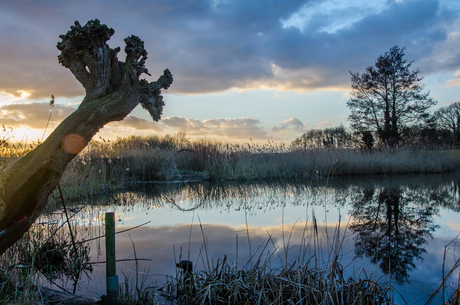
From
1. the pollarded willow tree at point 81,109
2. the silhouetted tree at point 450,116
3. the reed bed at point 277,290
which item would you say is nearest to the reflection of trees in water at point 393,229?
the reed bed at point 277,290

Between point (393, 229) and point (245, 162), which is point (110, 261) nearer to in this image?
point (393, 229)

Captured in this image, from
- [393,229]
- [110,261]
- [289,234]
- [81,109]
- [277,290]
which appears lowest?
[393,229]

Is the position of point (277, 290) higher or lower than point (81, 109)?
lower

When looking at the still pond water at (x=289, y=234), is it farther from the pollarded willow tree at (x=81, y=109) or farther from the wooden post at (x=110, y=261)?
the pollarded willow tree at (x=81, y=109)

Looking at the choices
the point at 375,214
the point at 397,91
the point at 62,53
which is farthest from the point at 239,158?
the point at 397,91

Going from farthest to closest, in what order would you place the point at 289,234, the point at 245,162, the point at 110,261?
the point at 245,162 → the point at 289,234 → the point at 110,261

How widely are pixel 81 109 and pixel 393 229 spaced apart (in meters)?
5.30

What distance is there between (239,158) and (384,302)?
12.8 m

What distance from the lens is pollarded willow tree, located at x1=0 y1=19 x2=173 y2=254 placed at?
8.52ft

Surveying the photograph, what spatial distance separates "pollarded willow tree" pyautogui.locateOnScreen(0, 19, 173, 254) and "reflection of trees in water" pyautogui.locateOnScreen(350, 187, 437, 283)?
8.84 ft

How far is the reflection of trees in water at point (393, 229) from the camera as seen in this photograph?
383 centimetres

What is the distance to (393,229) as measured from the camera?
5.43 meters

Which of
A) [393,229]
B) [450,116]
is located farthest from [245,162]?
[450,116]

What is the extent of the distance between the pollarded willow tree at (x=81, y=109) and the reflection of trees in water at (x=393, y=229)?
2695mm
